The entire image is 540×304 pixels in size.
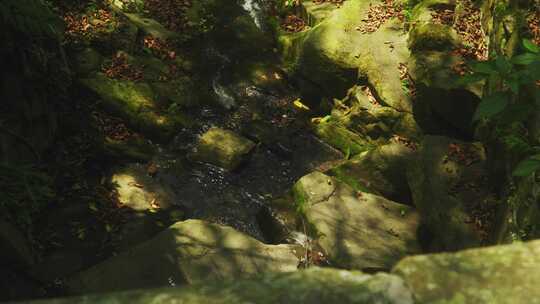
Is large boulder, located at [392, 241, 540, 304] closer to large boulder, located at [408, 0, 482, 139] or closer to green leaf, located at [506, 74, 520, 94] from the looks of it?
green leaf, located at [506, 74, 520, 94]

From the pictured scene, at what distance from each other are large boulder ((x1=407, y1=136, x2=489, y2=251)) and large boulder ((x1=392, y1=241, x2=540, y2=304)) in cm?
612

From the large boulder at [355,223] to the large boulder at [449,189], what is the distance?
42 centimetres

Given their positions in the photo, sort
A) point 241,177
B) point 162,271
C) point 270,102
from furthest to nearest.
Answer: point 270,102
point 241,177
point 162,271

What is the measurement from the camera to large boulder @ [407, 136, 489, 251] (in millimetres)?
7926

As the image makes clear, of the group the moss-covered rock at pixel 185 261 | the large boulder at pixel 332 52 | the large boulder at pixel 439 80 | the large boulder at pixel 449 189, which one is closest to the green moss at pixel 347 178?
the large boulder at pixel 449 189

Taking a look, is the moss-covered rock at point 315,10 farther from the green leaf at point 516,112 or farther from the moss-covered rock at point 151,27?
the green leaf at point 516,112

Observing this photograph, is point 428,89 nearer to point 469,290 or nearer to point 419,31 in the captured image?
point 419,31

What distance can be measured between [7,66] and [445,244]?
7.61 meters

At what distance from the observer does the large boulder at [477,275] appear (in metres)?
1.79

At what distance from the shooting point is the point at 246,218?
31.2 feet

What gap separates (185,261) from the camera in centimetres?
725

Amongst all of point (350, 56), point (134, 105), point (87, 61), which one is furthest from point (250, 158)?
point (87, 61)

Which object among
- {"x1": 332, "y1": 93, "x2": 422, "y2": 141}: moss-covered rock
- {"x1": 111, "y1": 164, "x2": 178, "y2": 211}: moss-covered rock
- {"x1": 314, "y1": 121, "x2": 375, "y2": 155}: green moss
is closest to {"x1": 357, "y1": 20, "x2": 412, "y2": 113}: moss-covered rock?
{"x1": 332, "y1": 93, "x2": 422, "y2": 141}: moss-covered rock

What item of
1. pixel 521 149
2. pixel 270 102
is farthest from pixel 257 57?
pixel 521 149
